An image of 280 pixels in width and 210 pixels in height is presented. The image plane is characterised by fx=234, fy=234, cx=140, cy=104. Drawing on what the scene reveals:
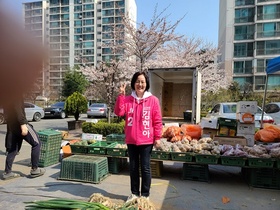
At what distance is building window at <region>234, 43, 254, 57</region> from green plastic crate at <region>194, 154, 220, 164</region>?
1206 inches

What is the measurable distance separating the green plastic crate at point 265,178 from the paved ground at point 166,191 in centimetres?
9

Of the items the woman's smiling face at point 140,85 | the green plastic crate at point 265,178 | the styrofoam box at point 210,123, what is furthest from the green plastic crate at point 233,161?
the woman's smiling face at point 140,85

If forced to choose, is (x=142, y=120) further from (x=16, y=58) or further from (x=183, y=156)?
(x=16, y=58)

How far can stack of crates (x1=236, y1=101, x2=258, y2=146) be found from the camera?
5.22 m

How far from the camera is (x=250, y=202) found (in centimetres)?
337

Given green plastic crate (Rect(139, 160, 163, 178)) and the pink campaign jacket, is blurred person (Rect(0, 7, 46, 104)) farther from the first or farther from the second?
green plastic crate (Rect(139, 160, 163, 178))

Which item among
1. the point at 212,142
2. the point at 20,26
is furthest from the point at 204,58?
the point at 20,26

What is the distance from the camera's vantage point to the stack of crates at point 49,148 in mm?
4828

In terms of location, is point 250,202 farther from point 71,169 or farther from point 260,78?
point 260,78

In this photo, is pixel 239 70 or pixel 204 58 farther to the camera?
pixel 239 70

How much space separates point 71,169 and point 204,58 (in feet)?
59.4

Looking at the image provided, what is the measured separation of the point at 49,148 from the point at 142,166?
2.62 meters

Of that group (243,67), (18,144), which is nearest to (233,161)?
(18,144)

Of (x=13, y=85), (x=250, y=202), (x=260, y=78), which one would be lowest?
(x=250, y=202)
